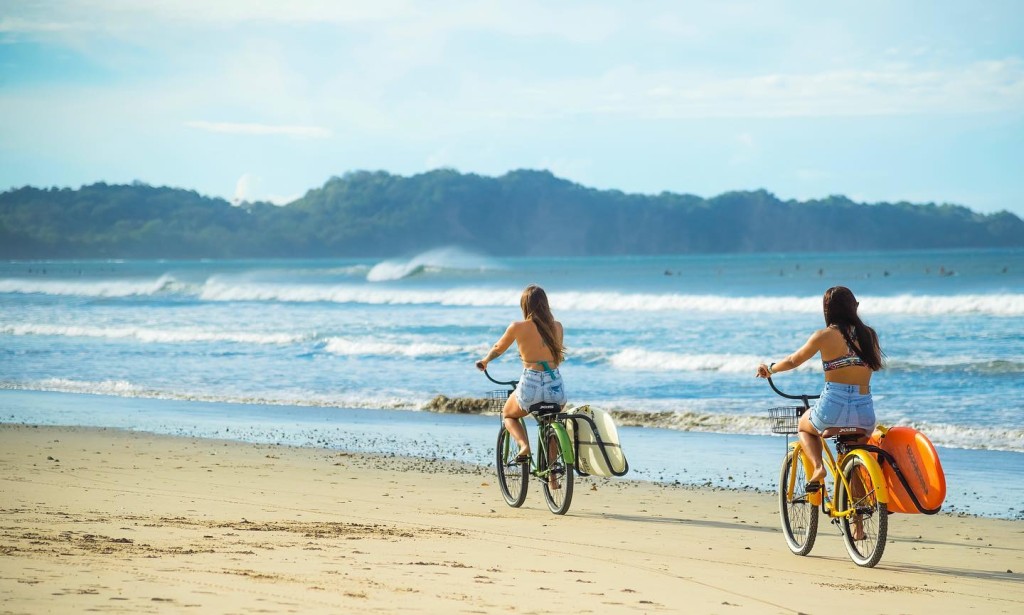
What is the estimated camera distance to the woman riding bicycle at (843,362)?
6418 mm

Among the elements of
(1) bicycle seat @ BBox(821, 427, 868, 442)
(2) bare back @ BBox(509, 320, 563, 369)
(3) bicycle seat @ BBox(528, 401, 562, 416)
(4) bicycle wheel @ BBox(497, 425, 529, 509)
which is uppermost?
(2) bare back @ BBox(509, 320, 563, 369)

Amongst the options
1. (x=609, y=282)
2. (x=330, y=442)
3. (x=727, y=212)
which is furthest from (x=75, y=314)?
(x=727, y=212)

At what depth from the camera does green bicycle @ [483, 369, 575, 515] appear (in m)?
8.61

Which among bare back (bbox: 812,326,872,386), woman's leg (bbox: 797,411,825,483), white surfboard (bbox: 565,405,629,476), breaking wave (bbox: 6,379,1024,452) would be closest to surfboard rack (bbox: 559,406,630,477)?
white surfboard (bbox: 565,405,629,476)

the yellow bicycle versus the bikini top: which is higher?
the bikini top

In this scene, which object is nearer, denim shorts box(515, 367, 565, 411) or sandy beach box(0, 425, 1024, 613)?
sandy beach box(0, 425, 1024, 613)

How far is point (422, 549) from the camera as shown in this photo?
22.2 ft

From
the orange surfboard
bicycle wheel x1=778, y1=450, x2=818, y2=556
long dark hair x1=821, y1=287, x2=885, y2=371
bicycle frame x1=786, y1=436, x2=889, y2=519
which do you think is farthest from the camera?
bicycle wheel x1=778, y1=450, x2=818, y2=556

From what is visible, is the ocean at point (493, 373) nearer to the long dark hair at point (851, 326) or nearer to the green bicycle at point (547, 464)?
the green bicycle at point (547, 464)

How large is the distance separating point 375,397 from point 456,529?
1049 cm

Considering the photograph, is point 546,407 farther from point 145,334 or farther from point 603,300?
point 603,300

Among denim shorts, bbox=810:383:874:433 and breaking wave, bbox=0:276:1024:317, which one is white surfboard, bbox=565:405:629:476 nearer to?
denim shorts, bbox=810:383:874:433

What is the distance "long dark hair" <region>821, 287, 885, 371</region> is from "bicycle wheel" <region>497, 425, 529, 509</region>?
3.35 metres

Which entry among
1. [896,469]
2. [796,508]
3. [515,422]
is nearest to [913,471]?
[896,469]
